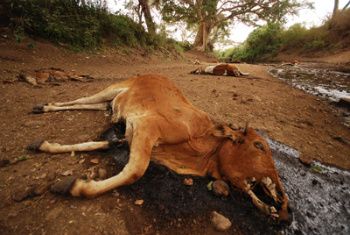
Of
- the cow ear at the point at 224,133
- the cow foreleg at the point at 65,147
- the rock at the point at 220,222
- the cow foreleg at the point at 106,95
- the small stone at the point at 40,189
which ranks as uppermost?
the cow foreleg at the point at 106,95

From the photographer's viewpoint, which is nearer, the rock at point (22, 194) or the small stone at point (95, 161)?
the rock at point (22, 194)

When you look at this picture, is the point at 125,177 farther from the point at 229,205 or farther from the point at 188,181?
the point at 229,205

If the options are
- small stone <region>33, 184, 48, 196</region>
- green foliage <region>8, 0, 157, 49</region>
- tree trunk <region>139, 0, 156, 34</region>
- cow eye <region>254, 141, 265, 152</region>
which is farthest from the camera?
tree trunk <region>139, 0, 156, 34</region>

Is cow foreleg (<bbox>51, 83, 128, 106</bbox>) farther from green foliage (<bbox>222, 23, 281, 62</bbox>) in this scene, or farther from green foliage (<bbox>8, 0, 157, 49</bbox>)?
green foliage (<bbox>222, 23, 281, 62</bbox>)

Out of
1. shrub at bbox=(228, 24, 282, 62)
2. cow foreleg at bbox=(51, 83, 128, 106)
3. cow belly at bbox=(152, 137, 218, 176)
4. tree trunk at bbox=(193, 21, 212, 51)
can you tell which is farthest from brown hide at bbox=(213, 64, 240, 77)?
shrub at bbox=(228, 24, 282, 62)

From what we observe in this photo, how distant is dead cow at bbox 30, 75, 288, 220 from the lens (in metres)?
2.00

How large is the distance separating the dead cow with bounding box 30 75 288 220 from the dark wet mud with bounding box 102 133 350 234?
129 mm

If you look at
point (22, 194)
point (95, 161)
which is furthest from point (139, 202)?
point (22, 194)

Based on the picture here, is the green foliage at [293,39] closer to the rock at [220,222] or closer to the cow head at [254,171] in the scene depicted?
the cow head at [254,171]

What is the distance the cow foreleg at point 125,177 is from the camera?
191 cm

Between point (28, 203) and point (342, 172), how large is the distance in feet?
11.1

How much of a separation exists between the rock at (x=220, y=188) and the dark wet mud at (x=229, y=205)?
48 mm

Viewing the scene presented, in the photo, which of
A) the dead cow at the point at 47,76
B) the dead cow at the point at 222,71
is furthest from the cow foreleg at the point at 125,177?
the dead cow at the point at 222,71

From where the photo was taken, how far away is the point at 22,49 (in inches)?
232
